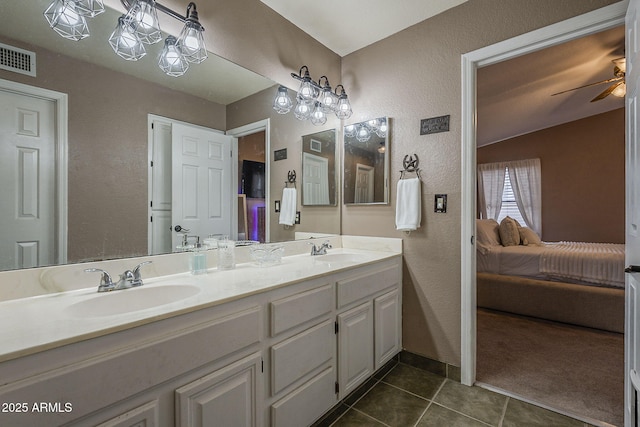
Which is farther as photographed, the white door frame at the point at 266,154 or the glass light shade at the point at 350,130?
the glass light shade at the point at 350,130

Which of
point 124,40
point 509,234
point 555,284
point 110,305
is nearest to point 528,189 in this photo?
point 509,234

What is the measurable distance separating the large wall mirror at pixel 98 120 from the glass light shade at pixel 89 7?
0.19 ft

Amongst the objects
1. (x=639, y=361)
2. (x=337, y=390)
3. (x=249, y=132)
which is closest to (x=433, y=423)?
(x=337, y=390)

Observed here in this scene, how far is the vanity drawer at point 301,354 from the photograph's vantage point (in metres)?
1.23

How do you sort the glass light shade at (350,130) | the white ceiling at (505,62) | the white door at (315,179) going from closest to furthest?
1. the white ceiling at (505,62)
2. the white door at (315,179)
3. the glass light shade at (350,130)

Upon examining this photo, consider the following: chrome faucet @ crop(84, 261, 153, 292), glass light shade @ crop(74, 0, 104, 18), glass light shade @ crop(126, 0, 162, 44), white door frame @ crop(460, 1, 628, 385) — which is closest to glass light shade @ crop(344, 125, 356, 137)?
white door frame @ crop(460, 1, 628, 385)

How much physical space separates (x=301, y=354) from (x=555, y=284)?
9.33 ft

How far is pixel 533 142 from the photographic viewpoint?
538 cm

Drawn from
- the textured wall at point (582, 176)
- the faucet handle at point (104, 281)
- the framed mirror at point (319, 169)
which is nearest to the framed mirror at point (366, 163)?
the framed mirror at point (319, 169)

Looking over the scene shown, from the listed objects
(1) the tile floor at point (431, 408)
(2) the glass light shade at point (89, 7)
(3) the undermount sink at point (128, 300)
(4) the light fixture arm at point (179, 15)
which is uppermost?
(4) the light fixture arm at point (179, 15)

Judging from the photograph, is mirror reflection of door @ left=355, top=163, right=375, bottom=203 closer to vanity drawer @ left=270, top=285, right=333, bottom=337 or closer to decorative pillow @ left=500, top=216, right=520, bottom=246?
vanity drawer @ left=270, top=285, right=333, bottom=337

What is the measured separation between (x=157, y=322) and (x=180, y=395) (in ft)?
0.82

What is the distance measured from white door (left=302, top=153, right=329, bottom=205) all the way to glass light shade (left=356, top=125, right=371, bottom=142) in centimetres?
34

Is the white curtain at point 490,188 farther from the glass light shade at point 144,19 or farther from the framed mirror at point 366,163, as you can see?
the glass light shade at point 144,19
